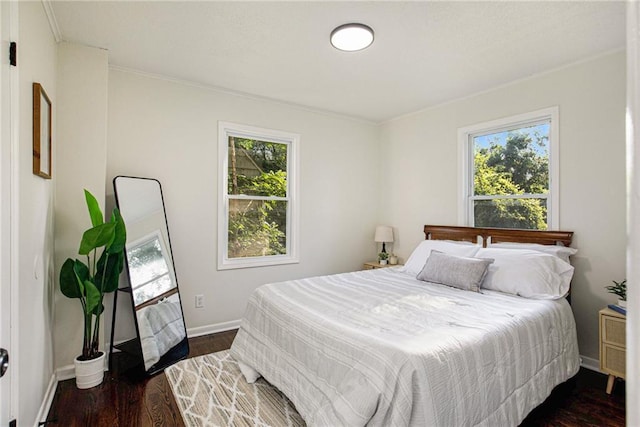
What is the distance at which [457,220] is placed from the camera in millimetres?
3852

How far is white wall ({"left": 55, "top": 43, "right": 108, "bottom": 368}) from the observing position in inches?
101

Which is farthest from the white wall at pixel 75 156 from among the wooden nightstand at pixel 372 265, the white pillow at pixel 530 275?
the white pillow at pixel 530 275

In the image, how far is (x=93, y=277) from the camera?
2.51m

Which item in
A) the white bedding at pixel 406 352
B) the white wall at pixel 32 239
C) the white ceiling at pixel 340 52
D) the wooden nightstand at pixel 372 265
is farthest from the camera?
the wooden nightstand at pixel 372 265

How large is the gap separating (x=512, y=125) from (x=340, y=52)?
1.94m

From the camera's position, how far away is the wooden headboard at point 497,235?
3.01 m

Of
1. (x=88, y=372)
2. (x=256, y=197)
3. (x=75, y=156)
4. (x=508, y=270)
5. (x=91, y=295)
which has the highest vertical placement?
A: (x=75, y=156)

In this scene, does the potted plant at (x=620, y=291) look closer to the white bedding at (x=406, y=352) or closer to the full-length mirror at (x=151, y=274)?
the white bedding at (x=406, y=352)

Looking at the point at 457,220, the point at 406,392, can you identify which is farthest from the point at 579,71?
the point at 406,392

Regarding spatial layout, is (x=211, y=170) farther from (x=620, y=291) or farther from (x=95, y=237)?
(x=620, y=291)

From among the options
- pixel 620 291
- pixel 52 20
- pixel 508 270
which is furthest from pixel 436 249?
pixel 52 20

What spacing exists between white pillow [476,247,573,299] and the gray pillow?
0.10 metres

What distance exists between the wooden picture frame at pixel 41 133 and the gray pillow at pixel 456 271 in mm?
2974

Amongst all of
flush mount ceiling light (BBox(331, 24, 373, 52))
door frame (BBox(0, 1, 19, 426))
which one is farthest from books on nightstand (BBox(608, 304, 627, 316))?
door frame (BBox(0, 1, 19, 426))
